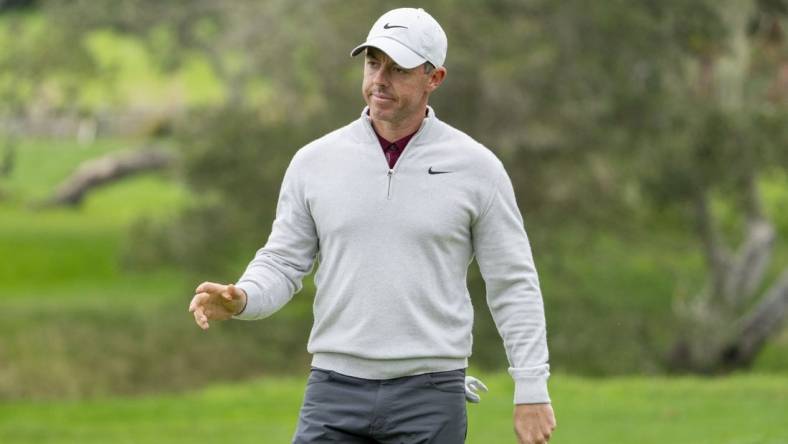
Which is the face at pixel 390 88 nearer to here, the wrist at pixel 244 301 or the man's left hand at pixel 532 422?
the wrist at pixel 244 301

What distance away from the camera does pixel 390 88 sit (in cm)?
486

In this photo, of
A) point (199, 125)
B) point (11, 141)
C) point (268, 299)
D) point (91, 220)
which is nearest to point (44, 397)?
point (199, 125)

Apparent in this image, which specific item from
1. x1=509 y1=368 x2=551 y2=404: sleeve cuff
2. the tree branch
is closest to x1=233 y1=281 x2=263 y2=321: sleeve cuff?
x1=509 y1=368 x2=551 y2=404: sleeve cuff

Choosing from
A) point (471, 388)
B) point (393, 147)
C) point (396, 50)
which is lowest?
point (471, 388)

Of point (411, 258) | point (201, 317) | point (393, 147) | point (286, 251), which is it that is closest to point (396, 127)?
point (393, 147)

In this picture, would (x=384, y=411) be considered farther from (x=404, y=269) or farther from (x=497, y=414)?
(x=497, y=414)

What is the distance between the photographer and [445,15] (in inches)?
952

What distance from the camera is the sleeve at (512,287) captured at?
4.83m

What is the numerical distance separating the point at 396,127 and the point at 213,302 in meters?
0.77

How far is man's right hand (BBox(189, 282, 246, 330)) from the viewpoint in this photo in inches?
181

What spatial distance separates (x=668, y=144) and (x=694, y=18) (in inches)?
78.0

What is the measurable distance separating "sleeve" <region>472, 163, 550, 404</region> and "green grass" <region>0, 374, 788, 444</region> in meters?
7.52

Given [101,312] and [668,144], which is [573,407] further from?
[101,312]

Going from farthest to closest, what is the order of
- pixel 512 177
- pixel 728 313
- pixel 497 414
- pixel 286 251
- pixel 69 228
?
pixel 69 228
pixel 728 313
pixel 512 177
pixel 497 414
pixel 286 251
